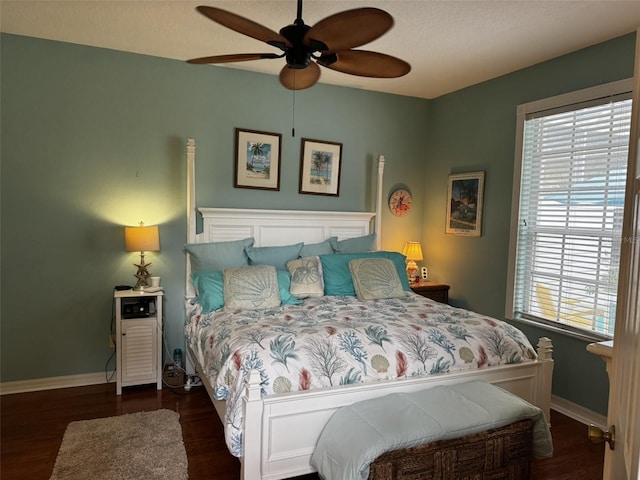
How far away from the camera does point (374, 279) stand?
3459mm

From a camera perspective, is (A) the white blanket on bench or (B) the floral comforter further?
(B) the floral comforter

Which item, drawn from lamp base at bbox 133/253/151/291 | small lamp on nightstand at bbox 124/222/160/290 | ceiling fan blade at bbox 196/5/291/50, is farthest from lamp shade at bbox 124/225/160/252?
ceiling fan blade at bbox 196/5/291/50

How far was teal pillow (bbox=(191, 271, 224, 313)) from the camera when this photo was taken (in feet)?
Result: 10.2

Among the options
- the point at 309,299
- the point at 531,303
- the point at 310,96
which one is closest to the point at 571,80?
the point at 531,303

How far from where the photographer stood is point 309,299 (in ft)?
11.0

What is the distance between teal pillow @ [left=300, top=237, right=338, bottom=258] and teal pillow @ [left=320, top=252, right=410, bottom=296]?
235mm

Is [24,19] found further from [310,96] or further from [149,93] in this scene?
[310,96]

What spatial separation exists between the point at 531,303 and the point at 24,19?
14.4 ft

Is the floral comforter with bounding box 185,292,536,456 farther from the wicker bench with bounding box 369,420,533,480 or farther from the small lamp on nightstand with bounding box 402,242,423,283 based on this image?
the small lamp on nightstand with bounding box 402,242,423,283

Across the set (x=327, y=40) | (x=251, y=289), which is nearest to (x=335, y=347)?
(x=251, y=289)

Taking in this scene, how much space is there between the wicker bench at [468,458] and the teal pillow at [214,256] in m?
2.14

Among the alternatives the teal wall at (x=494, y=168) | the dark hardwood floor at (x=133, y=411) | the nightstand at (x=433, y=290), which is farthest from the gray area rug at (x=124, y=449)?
the teal wall at (x=494, y=168)

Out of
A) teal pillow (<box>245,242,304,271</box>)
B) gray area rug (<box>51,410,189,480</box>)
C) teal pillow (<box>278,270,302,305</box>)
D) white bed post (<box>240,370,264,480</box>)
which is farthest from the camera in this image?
teal pillow (<box>245,242,304,271</box>)

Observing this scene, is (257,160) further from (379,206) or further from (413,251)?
(413,251)
